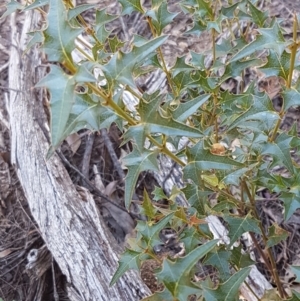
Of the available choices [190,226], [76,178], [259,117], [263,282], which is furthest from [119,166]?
[259,117]

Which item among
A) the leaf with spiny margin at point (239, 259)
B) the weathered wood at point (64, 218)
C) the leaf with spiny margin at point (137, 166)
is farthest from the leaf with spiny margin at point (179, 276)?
the weathered wood at point (64, 218)

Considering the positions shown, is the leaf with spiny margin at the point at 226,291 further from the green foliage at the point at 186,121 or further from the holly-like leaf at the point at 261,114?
the holly-like leaf at the point at 261,114

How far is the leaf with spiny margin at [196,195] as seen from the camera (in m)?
1.24

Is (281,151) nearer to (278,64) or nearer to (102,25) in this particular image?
(278,64)

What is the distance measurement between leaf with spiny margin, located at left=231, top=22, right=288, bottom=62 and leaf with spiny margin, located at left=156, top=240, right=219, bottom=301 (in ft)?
1.35

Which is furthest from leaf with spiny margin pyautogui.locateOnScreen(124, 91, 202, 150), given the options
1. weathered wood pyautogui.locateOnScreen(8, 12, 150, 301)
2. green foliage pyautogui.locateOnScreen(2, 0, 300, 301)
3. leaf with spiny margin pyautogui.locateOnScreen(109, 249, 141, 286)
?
weathered wood pyautogui.locateOnScreen(8, 12, 150, 301)

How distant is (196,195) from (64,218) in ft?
2.83

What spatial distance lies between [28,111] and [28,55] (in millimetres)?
413

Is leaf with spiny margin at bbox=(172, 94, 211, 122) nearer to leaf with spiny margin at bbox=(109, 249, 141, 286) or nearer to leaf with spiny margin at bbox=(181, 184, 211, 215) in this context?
leaf with spiny margin at bbox=(181, 184, 211, 215)

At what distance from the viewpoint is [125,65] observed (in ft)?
3.06

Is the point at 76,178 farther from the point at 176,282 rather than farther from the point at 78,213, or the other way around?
the point at 176,282

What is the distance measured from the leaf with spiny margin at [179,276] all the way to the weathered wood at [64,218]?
0.78 meters

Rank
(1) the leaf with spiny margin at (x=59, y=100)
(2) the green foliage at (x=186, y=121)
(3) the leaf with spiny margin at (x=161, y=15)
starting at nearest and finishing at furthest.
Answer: (1) the leaf with spiny margin at (x=59, y=100)
(2) the green foliage at (x=186, y=121)
(3) the leaf with spiny margin at (x=161, y=15)

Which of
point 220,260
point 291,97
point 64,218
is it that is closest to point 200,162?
point 291,97
